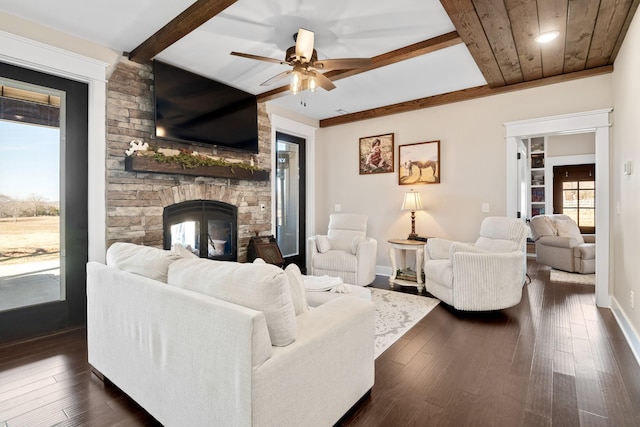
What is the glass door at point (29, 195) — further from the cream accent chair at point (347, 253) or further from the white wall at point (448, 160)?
the white wall at point (448, 160)

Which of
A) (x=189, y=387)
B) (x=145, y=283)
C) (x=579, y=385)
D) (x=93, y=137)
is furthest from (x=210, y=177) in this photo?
(x=579, y=385)

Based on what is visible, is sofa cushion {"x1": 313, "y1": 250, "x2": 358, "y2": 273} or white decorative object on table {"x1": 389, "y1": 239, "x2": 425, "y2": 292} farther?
sofa cushion {"x1": 313, "y1": 250, "x2": 358, "y2": 273}

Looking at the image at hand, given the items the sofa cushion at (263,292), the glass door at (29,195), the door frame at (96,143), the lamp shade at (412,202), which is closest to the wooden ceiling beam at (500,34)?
the lamp shade at (412,202)

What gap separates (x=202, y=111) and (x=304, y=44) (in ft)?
5.72

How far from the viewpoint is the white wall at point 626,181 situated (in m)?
2.53

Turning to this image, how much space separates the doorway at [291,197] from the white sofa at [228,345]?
348cm

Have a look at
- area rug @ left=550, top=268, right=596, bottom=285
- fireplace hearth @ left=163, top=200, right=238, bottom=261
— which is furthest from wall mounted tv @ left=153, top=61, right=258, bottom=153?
area rug @ left=550, top=268, right=596, bottom=285

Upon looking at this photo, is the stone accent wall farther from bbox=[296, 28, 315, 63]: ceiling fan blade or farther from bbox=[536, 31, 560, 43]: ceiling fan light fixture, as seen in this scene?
bbox=[536, 31, 560, 43]: ceiling fan light fixture

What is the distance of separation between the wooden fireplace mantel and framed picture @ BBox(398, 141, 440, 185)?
6.90 feet

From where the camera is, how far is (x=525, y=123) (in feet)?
13.1

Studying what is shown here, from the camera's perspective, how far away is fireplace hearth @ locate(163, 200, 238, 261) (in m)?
3.68

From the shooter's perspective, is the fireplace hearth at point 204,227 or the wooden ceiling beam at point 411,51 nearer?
the wooden ceiling beam at point 411,51

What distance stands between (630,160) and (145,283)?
3.75 m

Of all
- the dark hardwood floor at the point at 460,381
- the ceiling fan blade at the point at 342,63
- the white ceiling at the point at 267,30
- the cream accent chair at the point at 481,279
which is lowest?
the dark hardwood floor at the point at 460,381
